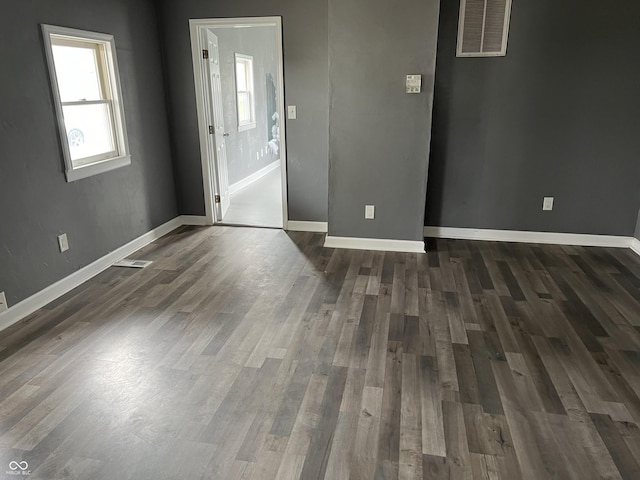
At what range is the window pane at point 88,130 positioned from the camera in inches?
149

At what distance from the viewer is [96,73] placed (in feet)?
13.3

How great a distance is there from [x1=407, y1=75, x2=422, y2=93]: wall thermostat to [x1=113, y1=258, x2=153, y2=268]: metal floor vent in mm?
2839

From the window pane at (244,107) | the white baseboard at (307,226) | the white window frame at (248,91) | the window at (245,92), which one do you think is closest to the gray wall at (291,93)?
the white baseboard at (307,226)

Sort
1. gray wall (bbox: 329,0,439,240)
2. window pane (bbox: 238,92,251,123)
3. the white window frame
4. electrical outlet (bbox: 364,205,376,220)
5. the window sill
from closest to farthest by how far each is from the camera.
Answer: the window sill
gray wall (bbox: 329,0,439,240)
electrical outlet (bbox: 364,205,376,220)
the white window frame
window pane (bbox: 238,92,251,123)

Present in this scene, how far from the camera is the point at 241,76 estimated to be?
7301 millimetres

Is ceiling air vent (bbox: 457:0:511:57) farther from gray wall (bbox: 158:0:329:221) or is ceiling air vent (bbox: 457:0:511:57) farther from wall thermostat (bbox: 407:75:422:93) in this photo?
gray wall (bbox: 158:0:329:221)

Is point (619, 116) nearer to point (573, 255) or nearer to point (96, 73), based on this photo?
point (573, 255)

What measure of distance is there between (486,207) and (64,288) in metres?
3.96

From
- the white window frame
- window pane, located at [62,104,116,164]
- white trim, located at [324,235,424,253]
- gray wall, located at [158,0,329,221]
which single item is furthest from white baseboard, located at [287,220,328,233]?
the white window frame

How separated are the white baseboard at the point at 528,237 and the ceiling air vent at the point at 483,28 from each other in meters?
1.73

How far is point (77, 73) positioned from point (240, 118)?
11.9ft

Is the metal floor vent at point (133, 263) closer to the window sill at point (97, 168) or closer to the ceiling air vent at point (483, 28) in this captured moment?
the window sill at point (97, 168)

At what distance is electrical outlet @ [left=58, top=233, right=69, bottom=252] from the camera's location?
11.7 feet

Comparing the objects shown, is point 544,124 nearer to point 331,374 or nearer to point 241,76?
point 331,374
